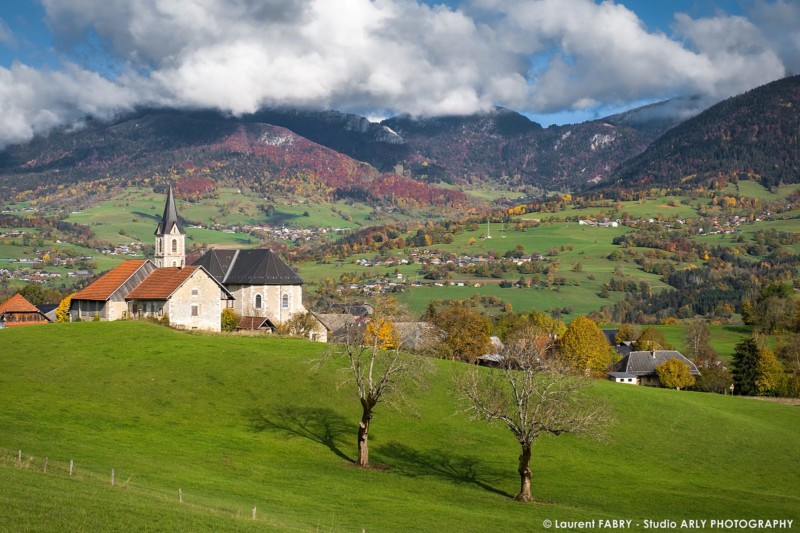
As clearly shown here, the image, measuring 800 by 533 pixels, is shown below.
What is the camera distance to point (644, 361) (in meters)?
102

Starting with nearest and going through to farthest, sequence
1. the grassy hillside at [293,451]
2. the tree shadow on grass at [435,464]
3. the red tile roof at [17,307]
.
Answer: the grassy hillside at [293,451], the tree shadow on grass at [435,464], the red tile roof at [17,307]

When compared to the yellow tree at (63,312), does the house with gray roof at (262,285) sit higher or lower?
higher

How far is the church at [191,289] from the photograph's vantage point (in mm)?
73688

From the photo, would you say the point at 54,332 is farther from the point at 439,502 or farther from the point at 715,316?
the point at 715,316

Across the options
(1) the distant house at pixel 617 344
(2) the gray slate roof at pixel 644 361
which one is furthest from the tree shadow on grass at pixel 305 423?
(1) the distant house at pixel 617 344

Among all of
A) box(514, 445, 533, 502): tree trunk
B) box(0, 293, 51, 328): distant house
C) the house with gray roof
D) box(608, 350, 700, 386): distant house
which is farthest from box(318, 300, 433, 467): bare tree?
box(0, 293, 51, 328): distant house

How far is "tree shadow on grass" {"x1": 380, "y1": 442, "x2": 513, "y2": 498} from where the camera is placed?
133 ft

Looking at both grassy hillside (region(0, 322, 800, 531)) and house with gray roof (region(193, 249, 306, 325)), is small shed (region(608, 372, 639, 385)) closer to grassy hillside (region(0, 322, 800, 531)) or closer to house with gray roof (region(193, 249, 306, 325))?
grassy hillside (region(0, 322, 800, 531))

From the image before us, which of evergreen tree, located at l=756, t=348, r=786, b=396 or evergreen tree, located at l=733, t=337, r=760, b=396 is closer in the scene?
evergreen tree, located at l=756, t=348, r=786, b=396

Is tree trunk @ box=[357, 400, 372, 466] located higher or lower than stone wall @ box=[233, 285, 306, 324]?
lower

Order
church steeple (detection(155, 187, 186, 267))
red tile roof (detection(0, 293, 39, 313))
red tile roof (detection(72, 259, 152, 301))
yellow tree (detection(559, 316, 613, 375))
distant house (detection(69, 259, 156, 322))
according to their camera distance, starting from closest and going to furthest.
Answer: distant house (detection(69, 259, 156, 322))
red tile roof (detection(72, 259, 152, 301))
church steeple (detection(155, 187, 186, 267))
yellow tree (detection(559, 316, 613, 375))
red tile roof (detection(0, 293, 39, 313))

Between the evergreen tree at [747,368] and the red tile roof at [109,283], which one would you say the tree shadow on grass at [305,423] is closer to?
the red tile roof at [109,283]

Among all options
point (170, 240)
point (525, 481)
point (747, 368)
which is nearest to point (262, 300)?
point (170, 240)

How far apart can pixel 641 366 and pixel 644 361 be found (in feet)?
2.94
